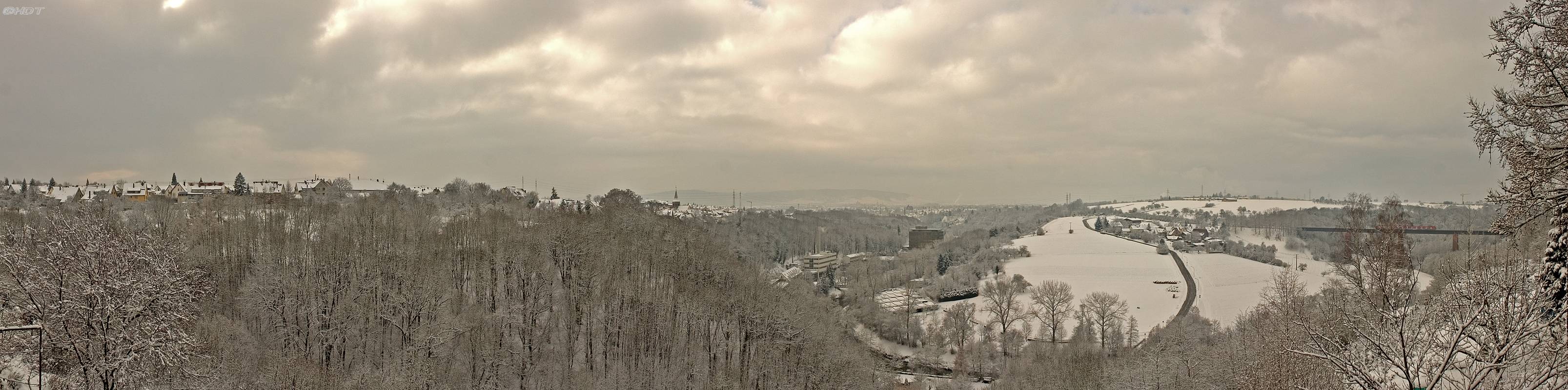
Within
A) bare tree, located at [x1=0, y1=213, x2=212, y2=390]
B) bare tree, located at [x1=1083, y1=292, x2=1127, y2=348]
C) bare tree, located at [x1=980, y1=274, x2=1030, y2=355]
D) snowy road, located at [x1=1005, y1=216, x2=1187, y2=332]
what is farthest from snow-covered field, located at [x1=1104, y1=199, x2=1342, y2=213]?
bare tree, located at [x1=0, y1=213, x2=212, y2=390]

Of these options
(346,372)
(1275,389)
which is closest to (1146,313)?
(1275,389)

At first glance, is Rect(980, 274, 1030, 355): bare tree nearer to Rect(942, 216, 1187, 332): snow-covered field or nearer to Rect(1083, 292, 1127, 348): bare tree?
Rect(942, 216, 1187, 332): snow-covered field

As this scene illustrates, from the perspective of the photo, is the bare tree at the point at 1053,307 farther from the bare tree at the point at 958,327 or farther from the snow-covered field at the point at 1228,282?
the snow-covered field at the point at 1228,282

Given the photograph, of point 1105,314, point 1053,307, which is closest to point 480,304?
point 1053,307

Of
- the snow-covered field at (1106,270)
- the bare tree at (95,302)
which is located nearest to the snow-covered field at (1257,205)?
the snow-covered field at (1106,270)

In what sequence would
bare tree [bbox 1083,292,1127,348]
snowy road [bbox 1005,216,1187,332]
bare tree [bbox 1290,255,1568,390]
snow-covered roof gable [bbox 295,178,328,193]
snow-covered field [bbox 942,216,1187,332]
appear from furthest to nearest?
1. snow-covered roof gable [bbox 295,178,328,193]
2. snowy road [bbox 1005,216,1187,332]
3. snow-covered field [bbox 942,216,1187,332]
4. bare tree [bbox 1083,292,1127,348]
5. bare tree [bbox 1290,255,1568,390]
